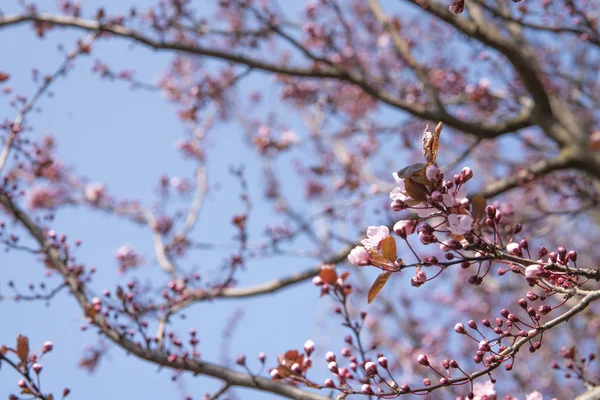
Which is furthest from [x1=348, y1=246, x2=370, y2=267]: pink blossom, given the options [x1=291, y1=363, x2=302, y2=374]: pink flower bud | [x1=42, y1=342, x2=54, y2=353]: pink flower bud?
[x1=42, y1=342, x2=54, y2=353]: pink flower bud

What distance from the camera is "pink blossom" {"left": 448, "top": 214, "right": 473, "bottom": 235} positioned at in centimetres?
122

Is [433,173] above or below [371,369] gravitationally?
above

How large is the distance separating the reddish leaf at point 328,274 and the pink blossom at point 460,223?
748mm

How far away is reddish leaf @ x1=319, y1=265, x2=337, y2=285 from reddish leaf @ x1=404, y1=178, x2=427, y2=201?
71 centimetres

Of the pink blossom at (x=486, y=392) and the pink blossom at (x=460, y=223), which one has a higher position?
the pink blossom at (x=460, y=223)

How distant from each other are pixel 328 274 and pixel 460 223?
0.79 m

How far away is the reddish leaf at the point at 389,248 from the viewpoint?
51.5 inches

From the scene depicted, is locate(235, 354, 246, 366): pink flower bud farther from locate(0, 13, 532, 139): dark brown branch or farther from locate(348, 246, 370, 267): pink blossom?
locate(0, 13, 532, 139): dark brown branch

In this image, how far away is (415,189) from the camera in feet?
4.17

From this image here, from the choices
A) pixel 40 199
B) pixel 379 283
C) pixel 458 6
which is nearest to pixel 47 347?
pixel 379 283

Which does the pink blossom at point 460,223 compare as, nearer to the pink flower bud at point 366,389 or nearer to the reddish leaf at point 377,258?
the reddish leaf at point 377,258

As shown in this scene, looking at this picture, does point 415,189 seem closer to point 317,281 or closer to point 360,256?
point 360,256

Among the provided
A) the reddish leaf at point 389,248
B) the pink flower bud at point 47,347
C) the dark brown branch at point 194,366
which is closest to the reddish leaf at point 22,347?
the pink flower bud at point 47,347

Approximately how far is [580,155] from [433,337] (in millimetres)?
4679
